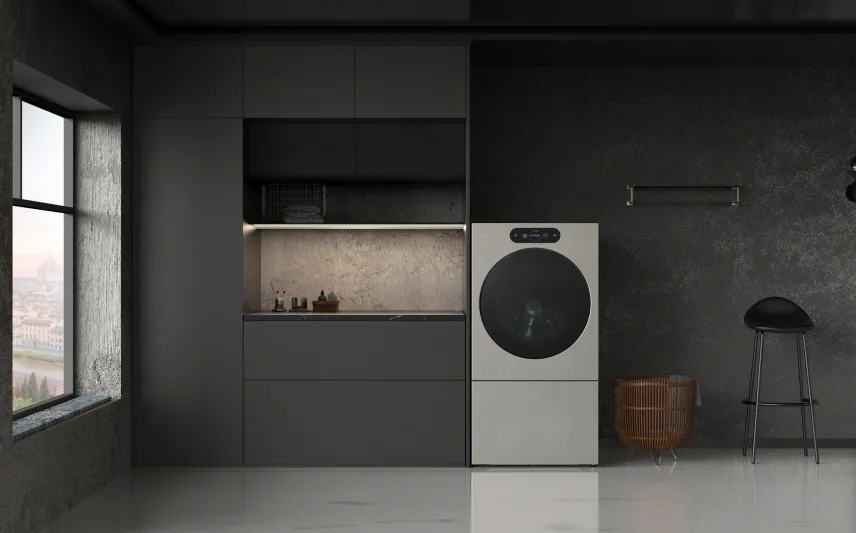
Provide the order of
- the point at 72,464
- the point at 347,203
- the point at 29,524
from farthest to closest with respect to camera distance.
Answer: the point at 347,203 < the point at 72,464 < the point at 29,524

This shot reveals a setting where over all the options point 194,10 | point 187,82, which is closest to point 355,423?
point 187,82

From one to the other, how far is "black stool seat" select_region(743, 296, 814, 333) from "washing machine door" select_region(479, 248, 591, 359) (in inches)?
41.3

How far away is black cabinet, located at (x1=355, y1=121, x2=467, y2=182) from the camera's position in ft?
16.3

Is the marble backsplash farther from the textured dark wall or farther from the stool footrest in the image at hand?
the stool footrest


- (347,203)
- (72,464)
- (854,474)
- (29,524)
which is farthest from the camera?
(347,203)

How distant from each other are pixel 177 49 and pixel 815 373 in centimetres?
424

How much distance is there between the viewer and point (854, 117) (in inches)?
217

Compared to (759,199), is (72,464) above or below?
below

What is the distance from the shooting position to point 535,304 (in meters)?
4.82

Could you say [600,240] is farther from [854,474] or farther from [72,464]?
[72,464]

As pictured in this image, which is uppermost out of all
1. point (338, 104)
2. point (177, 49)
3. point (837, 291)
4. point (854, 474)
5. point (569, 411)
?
point (177, 49)

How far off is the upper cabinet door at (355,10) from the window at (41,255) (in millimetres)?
1149

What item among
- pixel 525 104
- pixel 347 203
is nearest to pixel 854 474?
pixel 525 104

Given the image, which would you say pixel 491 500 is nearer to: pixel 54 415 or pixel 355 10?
pixel 54 415
